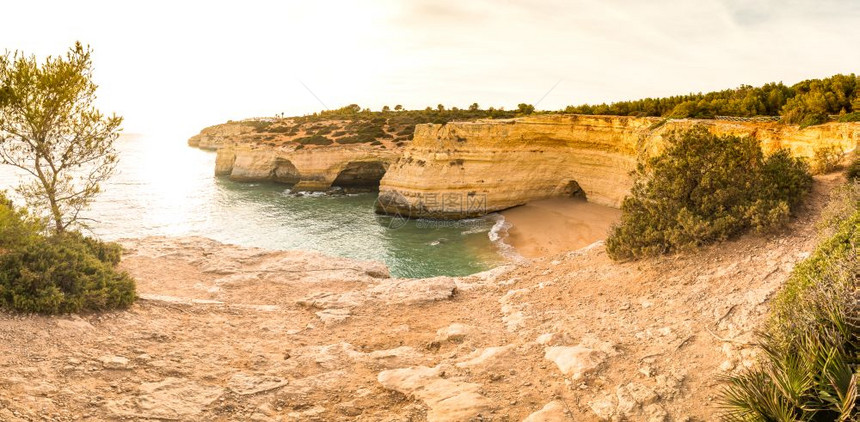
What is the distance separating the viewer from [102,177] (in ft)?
42.8

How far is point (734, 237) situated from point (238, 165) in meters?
46.8

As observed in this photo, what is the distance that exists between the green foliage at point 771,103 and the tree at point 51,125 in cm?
2309

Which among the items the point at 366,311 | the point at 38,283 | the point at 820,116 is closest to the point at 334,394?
the point at 366,311

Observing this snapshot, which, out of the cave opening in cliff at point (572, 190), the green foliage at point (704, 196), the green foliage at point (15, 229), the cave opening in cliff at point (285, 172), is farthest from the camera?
the cave opening in cliff at point (285, 172)

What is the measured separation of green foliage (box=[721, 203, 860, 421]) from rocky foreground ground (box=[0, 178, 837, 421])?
1.99ft

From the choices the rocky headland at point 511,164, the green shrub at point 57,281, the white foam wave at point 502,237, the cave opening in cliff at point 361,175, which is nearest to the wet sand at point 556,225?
the white foam wave at point 502,237

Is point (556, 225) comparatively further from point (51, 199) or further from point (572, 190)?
point (51, 199)

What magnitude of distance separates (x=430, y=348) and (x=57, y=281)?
7.27m

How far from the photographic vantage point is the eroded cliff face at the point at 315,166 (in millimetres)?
40375

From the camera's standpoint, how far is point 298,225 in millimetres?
27500

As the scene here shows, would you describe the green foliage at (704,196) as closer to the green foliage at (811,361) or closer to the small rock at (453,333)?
the green foliage at (811,361)

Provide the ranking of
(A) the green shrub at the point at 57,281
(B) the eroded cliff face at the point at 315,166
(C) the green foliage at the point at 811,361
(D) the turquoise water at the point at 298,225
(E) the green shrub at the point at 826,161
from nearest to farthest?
(C) the green foliage at the point at 811,361 → (A) the green shrub at the point at 57,281 → (E) the green shrub at the point at 826,161 → (D) the turquoise water at the point at 298,225 → (B) the eroded cliff face at the point at 315,166

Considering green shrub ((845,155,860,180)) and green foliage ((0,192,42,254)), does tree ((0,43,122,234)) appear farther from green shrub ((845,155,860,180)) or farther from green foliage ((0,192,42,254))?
green shrub ((845,155,860,180))

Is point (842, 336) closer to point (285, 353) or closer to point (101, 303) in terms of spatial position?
point (285, 353)
